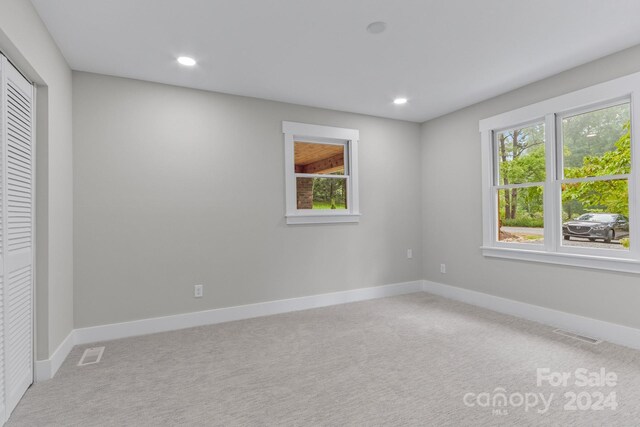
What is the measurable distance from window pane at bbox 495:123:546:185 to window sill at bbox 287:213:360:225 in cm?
179

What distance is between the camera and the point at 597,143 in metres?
3.05

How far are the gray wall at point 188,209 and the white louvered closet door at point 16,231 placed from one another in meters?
0.81

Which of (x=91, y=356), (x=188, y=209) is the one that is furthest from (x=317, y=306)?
(x=91, y=356)

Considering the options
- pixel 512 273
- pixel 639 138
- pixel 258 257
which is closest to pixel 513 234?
pixel 512 273

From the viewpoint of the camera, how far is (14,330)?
6.57 ft

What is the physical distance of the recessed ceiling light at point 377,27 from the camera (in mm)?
2344

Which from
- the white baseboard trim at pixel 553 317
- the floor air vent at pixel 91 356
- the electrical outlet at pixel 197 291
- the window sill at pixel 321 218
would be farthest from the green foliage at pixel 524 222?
the floor air vent at pixel 91 356

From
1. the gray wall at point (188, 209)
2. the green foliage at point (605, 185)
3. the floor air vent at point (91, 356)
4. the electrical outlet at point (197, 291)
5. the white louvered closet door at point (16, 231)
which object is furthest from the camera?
the electrical outlet at point (197, 291)

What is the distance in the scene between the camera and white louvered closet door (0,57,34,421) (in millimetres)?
1896

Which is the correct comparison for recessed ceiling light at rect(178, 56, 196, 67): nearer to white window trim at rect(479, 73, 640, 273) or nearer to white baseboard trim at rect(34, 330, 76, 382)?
white baseboard trim at rect(34, 330, 76, 382)

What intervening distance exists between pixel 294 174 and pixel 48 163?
2272mm

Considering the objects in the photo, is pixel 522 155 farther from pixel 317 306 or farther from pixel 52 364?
pixel 52 364

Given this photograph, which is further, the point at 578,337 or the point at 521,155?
the point at 521,155

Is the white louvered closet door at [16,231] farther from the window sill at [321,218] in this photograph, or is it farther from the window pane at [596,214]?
the window pane at [596,214]
